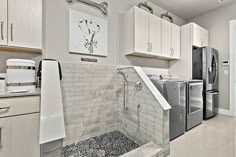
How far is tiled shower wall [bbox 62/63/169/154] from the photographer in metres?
1.73

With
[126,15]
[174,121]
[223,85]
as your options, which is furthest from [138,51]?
[223,85]

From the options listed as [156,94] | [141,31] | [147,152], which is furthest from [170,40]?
[147,152]

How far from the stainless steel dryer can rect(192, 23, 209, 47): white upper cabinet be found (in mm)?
1561

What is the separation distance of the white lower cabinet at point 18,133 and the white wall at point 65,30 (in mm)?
973

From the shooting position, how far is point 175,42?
10.8ft

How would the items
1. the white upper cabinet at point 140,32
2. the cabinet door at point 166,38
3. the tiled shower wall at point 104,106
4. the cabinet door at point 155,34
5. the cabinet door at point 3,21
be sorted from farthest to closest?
the cabinet door at point 166,38 < the cabinet door at point 155,34 < the white upper cabinet at point 140,32 < the tiled shower wall at point 104,106 < the cabinet door at point 3,21

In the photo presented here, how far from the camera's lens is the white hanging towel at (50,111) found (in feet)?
3.93

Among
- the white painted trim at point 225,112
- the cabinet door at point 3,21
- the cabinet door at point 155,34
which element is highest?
the cabinet door at point 155,34

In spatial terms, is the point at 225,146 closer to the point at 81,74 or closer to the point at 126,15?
the point at 81,74

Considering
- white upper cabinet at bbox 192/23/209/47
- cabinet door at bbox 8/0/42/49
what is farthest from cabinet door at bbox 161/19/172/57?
cabinet door at bbox 8/0/42/49

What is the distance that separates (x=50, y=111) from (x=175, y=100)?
1832 mm

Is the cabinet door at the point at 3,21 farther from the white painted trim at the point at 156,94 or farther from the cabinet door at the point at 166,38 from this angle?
the cabinet door at the point at 166,38

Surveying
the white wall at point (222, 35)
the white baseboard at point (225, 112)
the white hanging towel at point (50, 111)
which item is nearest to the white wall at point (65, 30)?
the white hanging towel at point (50, 111)

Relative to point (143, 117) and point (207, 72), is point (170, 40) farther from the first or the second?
point (143, 117)
